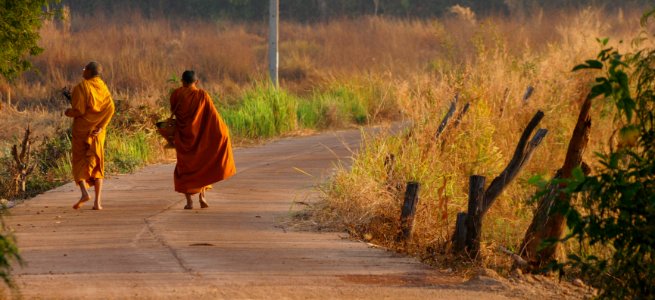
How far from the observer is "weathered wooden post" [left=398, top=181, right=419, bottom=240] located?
37.7ft

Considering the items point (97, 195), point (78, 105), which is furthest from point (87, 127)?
point (97, 195)

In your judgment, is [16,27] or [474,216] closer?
[474,216]

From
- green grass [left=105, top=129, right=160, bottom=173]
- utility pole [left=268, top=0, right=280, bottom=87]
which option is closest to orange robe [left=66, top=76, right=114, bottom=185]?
green grass [left=105, top=129, right=160, bottom=173]

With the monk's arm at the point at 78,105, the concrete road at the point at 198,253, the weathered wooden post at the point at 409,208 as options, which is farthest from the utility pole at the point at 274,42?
the weathered wooden post at the point at 409,208

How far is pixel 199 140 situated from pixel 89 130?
1.21 metres

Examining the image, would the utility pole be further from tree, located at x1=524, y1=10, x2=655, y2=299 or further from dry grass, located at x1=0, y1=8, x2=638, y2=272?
tree, located at x1=524, y1=10, x2=655, y2=299

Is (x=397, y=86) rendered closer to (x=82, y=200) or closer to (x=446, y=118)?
(x=446, y=118)

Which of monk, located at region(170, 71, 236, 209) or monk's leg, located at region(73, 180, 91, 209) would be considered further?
monk, located at region(170, 71, 236, 209)

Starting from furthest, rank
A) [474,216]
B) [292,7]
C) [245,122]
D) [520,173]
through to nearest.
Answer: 1. [292,7]
2. [245,122]
3. [520,173]
4. [474,216]

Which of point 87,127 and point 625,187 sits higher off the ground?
point 625,187

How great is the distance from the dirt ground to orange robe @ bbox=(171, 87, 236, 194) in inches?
16.0

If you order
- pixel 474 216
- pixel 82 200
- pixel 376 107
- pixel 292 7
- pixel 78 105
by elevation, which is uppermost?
pixel 78 105

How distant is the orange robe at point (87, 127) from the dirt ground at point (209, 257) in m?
0.43

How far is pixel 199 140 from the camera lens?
547 inches
